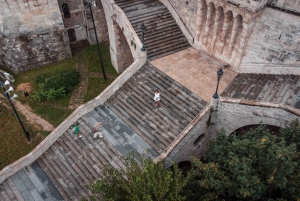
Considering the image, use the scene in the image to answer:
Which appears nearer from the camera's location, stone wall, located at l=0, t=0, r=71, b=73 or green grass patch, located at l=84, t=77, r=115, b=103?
stone wall, located at l=0, t=0, r=71, b=73

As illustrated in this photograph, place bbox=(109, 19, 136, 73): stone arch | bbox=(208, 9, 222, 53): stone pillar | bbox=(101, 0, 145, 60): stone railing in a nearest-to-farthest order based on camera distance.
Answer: bbox=(208, 9, 222, 53): stone pillar < bbox=(101, 0, 145, 60): stone railing < bbox=(109, 19, 136, 73): stone arch

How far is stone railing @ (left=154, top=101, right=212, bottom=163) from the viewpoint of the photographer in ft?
51.2

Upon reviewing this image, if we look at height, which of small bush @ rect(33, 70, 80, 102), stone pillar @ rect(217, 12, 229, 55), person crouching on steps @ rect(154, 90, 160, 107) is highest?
stone pillar @ rect(217, 12, 229, 55)

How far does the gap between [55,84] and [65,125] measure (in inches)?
234

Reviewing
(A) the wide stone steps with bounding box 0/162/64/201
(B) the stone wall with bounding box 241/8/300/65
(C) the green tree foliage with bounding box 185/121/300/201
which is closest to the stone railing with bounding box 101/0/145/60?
(B) the stone wall with bounding box 241/8/300/65

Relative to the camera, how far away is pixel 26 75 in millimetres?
24812

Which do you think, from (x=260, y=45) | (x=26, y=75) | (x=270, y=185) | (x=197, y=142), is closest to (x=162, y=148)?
(x=197, y=142)

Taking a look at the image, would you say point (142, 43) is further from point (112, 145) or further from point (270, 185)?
point (270, 185)

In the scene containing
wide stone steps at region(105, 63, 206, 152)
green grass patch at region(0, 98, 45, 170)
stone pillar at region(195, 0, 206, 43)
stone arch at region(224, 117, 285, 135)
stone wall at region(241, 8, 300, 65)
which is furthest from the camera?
green grass patch at region(0, 98, 45, 170)

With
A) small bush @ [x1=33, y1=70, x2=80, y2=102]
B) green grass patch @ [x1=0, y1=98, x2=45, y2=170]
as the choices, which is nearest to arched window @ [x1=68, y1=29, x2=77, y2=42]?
small bush @ [x1=33, y1=70, x2=80, y2=102]

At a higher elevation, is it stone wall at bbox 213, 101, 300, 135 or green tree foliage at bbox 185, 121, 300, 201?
green tree foliage at bbox 185, 121, 300, 201

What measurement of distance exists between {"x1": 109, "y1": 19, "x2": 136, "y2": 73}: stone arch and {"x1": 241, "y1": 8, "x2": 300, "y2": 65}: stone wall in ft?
31.1

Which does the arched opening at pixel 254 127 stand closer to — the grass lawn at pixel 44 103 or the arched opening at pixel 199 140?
the arched opening at pixel 199 140

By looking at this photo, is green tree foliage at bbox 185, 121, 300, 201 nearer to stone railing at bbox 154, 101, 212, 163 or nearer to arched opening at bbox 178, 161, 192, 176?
stone railing at bbox 154, 101, 212, 163
